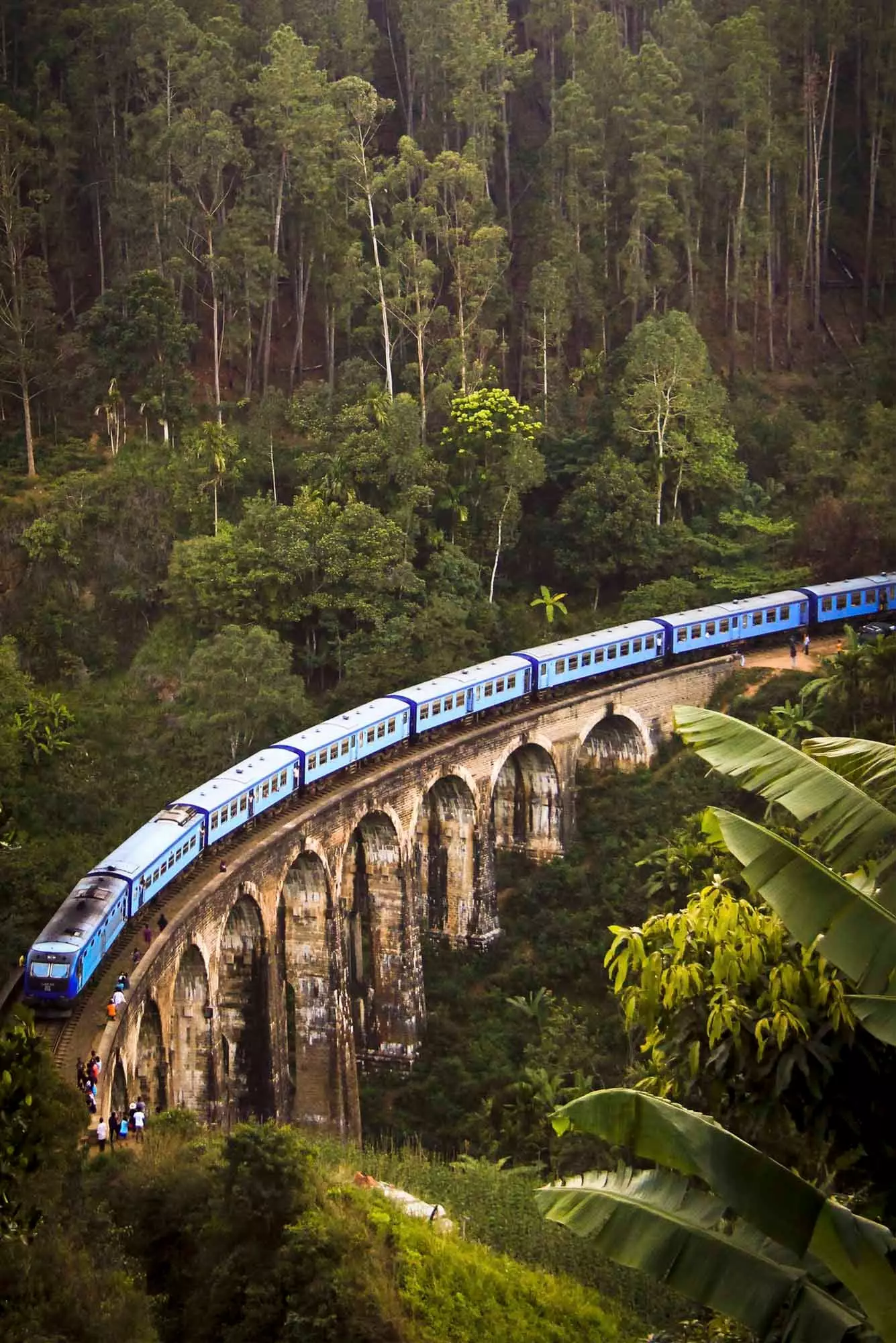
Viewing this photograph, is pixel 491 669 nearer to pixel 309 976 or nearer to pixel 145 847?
pixel 309 976

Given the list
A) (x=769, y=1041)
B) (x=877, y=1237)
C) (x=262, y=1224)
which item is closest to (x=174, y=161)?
(x=262, y=1224)

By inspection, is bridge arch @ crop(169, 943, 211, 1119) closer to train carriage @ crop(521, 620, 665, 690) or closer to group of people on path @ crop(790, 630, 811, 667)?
train carriage @ crop(521, 620, 665, 690)

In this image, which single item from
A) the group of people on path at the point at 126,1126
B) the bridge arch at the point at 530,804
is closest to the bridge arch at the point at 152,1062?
the group of people on path at the point at 126,1126

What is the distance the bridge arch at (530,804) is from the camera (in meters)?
44.2

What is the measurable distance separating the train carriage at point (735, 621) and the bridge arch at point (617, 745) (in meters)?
2.81

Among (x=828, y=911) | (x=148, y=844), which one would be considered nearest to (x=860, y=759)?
(x=828, y=911)

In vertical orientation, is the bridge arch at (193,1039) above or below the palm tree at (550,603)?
below

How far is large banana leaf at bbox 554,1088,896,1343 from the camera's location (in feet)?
37.9

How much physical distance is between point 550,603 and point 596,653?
677 centimetres

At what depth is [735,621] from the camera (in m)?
48.6

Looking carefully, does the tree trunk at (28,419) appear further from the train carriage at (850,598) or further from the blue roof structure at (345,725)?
the train carriage at (850,598)

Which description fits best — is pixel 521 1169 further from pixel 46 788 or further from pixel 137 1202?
pixel 46 788

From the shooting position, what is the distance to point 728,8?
6512 centimetres

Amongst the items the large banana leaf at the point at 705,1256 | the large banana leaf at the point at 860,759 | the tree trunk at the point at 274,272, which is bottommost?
the large banana leaf at the point at 705,1256
